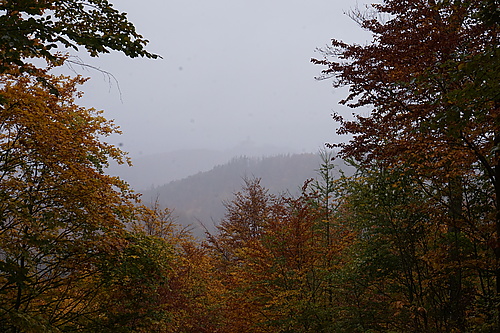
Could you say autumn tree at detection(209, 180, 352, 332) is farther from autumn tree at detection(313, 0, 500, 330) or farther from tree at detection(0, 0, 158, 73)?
tree at detection(0, 0, 158, 73)

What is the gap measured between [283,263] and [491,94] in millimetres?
7368

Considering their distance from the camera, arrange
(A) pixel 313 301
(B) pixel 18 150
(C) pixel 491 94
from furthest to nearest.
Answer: (A) pixel 313 301 < (B) pixel 18 150 < (C) pixel 491 94

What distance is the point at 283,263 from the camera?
10391 mm

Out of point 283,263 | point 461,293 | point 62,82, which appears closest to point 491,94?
point 461,293

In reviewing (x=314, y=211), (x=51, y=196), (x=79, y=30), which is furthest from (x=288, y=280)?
(x=79, y=30)

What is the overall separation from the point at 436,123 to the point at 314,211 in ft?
21.3

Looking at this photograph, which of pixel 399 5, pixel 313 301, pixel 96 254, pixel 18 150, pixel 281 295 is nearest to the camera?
pixel 18 150

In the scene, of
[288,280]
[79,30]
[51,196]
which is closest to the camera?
[79,30]

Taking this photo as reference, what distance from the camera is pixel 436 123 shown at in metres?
4.74

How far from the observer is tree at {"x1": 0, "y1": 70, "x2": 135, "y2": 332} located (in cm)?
621

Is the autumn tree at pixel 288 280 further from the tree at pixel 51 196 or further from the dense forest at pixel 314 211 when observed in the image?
the tree at pixel 51 196

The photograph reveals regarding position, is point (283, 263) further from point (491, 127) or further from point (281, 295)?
point (491, 127)

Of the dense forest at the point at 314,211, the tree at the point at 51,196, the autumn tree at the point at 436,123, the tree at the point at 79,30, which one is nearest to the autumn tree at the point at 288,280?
the dense forest at the point at 314,211

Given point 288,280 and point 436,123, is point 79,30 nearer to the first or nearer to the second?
point 436,123
